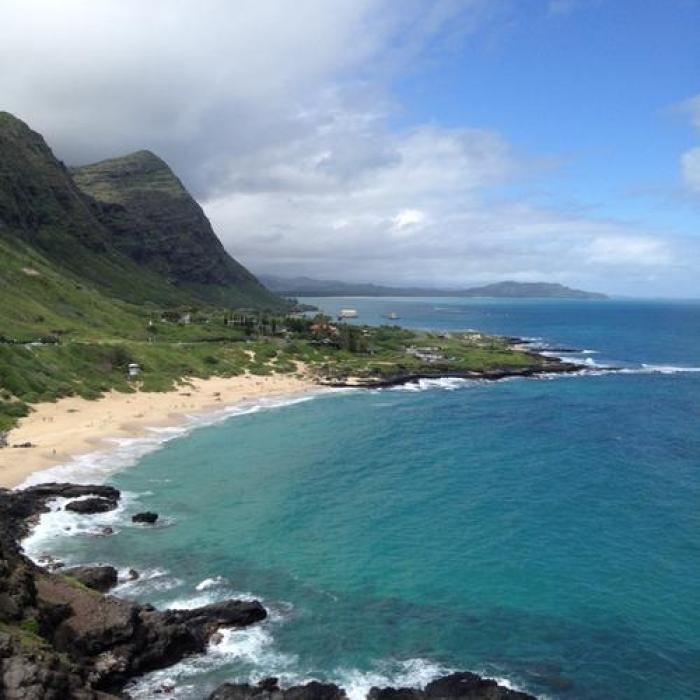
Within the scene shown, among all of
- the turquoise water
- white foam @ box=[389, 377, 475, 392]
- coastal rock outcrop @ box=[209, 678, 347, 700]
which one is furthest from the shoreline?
coastal rock outcrop @ box=[209, 678, 347, 700]

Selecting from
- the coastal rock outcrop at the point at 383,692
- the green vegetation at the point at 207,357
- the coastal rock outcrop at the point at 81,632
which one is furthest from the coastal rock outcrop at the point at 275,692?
the green vegetation at the point at 207,357

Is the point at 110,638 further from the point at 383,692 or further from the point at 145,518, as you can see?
the point at 145,518

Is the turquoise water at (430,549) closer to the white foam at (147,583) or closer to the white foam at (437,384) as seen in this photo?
the white foam at (147,583)

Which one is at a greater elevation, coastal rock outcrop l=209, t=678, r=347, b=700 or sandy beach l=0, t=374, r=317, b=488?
sandy beach l=0, t=374, r=317, b=488

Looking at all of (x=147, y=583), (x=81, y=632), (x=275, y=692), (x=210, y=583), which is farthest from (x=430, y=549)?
(x=81, y=632)

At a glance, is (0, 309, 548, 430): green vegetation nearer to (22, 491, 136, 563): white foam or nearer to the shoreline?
the shoreline

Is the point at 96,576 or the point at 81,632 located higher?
the point at 81,632
